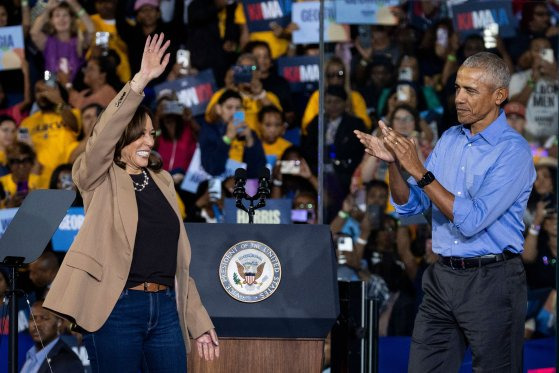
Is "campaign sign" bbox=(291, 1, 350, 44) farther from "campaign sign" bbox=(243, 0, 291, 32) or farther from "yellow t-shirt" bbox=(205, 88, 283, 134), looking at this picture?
"yellow t-shirt" bbox=(205, 88, 283, 134)

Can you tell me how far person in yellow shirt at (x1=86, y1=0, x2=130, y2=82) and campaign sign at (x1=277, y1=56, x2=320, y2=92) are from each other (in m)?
1.14

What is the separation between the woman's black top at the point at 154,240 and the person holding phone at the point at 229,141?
3613 mm

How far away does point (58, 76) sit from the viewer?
7215 millimetres

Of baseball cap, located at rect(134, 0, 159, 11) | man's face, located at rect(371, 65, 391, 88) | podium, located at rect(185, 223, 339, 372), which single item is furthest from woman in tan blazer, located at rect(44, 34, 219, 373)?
baseball cap, located at rect(134, 0, 159, 11)

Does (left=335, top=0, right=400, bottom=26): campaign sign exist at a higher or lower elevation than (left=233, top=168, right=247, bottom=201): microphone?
higher

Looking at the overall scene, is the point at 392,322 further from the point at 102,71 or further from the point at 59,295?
the point at 59,295

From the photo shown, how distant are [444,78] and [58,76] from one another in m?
2.83

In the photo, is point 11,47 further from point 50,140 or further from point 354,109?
point 354,109

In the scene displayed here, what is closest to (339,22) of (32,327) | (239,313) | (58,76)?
(58,76)

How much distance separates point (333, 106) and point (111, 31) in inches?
68.4

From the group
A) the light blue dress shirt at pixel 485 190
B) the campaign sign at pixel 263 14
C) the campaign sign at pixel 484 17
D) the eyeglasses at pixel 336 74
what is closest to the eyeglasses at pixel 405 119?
the eyeglasses at pixel 336 74

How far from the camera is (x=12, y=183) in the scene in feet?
23.0

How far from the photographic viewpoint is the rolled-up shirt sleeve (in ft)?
11.2

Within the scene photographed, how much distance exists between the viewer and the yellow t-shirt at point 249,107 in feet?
23.5
